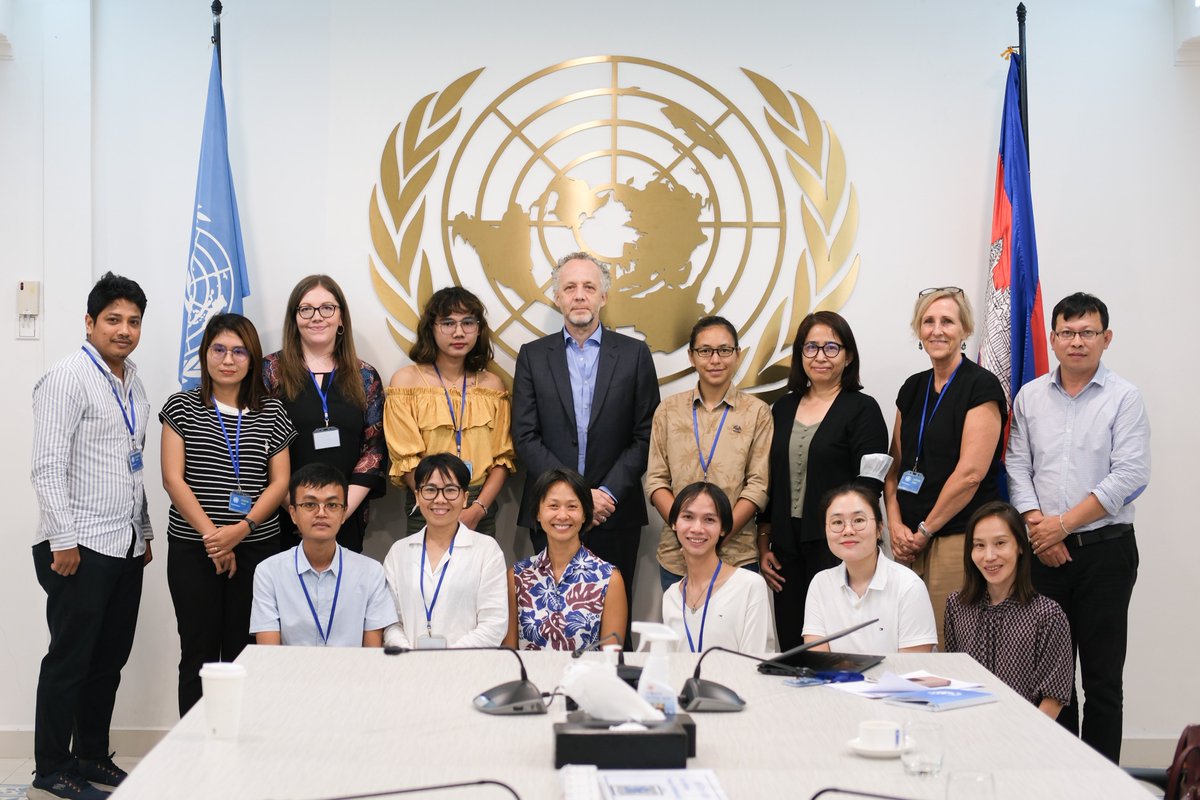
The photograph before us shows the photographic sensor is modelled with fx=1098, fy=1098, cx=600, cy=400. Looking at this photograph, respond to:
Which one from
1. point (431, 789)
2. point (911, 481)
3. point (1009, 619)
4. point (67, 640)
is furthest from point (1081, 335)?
point (67, 640)

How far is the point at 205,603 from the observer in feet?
12.3

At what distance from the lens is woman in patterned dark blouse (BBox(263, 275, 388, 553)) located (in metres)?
3.94

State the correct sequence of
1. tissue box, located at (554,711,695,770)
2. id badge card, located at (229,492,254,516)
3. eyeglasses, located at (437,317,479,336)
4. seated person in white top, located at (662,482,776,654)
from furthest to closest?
eyeglasses, located at (437,317,479,336), id badge card, located at (229,492,254,516), seated person in white top, located at (662,482,776,654), tissue box, located at (554,711,695,770)

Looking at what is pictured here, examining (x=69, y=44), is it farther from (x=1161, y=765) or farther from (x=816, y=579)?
(x=1161, y=765)

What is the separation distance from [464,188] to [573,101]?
1.85 feet

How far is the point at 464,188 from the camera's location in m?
4.45

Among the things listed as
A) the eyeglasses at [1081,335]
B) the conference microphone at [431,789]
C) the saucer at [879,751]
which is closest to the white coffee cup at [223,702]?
the conference microphone at [431,789]

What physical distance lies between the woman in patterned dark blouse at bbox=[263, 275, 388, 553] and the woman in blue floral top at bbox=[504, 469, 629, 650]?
33.7 inches

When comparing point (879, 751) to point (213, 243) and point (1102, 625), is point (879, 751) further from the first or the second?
point (213, 243)

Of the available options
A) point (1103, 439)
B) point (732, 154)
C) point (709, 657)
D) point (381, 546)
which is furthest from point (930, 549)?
point (381, 546)

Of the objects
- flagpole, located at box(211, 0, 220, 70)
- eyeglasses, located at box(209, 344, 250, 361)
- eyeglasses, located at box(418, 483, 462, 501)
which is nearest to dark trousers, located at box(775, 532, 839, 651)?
eyeglasses, located at box(418, 483, 462, 501)

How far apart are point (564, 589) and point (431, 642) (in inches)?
19.7

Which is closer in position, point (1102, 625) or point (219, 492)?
point (1102, 625)

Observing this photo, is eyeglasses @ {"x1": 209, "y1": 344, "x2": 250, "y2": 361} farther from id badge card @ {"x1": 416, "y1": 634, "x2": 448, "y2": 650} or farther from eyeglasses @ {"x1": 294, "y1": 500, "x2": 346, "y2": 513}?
id badge card @ {"x1": 416, "y1": 634, "x2": 448, "y2": 650}
